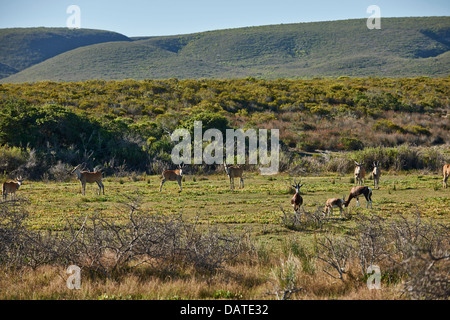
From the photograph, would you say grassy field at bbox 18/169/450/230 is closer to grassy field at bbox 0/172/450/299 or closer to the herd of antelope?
grassy field at bbox 0/172/450/299

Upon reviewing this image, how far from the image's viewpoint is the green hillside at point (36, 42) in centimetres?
11425

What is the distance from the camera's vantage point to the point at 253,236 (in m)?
11.6

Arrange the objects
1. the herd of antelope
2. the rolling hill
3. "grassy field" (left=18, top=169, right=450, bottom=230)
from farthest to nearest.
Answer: the rolling hill < the herd of antelope < "grassy field" (left=18, top=169, right=450, bottom=230)

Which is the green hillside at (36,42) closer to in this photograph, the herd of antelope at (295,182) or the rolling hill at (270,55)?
the rolling hill at (270,55)

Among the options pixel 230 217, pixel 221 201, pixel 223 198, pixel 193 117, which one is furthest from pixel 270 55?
pixel 230 217

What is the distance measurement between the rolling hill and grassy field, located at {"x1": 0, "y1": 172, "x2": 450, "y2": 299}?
71.3 meters

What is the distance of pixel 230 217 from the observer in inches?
552

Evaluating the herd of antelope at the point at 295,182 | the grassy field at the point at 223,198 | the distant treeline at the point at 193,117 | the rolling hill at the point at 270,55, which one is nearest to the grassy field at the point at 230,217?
the grassy field at the point at 223,198

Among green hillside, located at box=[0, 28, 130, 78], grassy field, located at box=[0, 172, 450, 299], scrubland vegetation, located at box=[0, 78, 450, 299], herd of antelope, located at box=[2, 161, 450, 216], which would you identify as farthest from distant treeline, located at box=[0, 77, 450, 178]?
green hillside, located at box=[0, 28, 130, 78]

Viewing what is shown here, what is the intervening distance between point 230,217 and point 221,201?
3181mm

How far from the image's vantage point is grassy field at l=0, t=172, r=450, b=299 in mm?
7535
